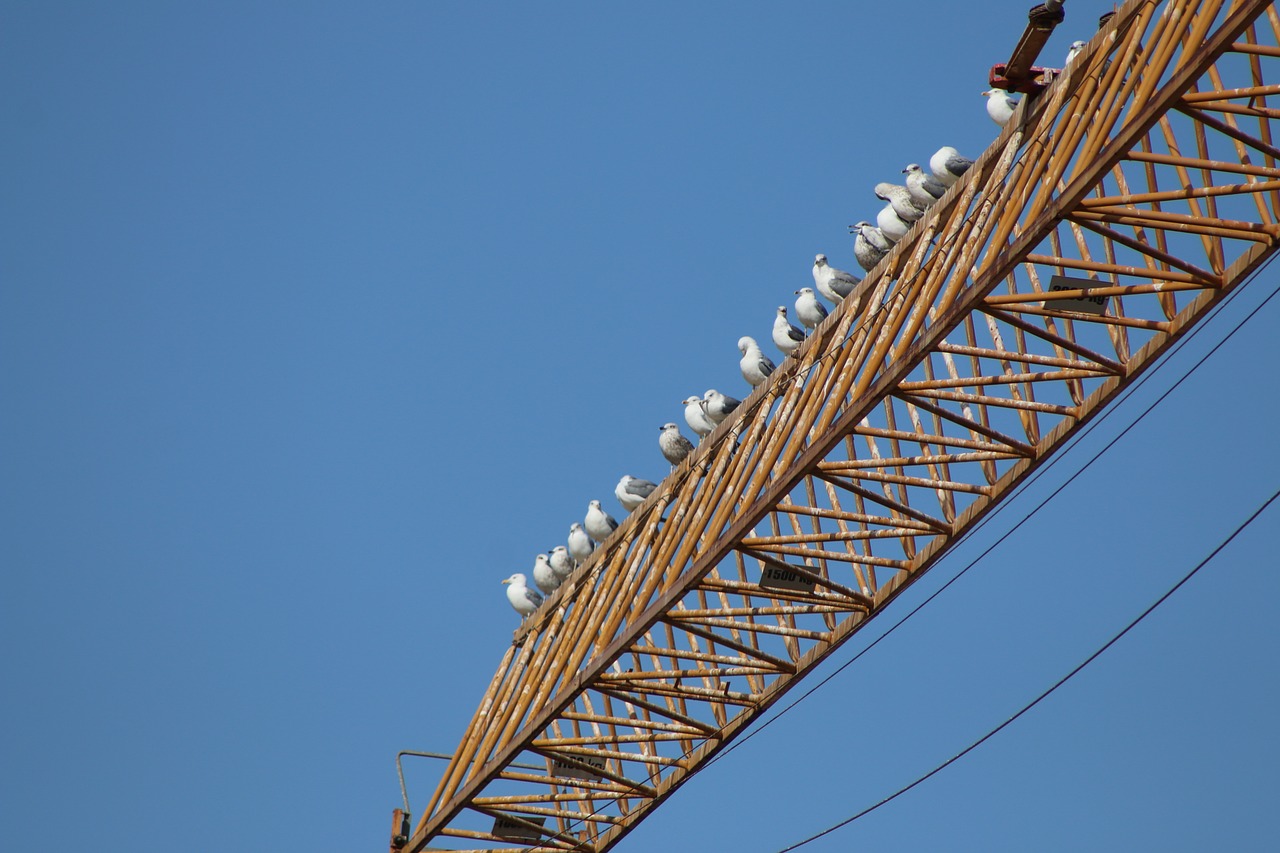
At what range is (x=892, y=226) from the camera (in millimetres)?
25953

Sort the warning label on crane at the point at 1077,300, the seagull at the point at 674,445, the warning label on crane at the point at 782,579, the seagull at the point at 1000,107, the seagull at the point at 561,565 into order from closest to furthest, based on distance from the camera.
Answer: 1. the warning label on crane at the point at 1077,300
2. the warning label on crane at the point at 782,579
3. the seagull at the point at 1000,107
4. the seagull at the point at 674,445
5. the seagull at the point at 561,565

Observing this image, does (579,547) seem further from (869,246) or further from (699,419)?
(869,246)

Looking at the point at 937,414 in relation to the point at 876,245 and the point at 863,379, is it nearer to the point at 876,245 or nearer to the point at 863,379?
the point at 863,379

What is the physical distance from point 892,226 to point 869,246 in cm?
122

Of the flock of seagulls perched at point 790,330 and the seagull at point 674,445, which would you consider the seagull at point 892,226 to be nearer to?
the flock of seagulls perched at point 790,330

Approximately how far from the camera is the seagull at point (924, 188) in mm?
25781

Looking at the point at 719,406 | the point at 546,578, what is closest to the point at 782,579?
the point at 719,406

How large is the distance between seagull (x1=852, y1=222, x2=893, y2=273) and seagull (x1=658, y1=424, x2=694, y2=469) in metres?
4.11

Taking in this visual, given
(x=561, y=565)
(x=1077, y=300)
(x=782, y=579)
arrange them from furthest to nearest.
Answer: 1. (x=561, y=565)
2. (x=782, y=579)
3. (x=1077, y=300)

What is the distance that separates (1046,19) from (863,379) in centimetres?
467

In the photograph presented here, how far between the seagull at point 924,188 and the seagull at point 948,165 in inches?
4.0

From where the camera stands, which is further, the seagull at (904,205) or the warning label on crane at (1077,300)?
the seagull at (904,205)

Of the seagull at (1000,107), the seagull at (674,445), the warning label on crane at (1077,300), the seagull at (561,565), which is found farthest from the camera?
the seagull at (561,565)

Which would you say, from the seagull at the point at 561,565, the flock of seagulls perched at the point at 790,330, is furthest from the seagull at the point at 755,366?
the seagull at the point at 561,565
